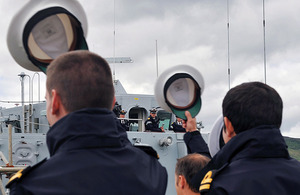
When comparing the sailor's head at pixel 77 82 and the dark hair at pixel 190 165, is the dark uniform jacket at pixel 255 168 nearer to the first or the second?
the dark hair at pixel 190 165

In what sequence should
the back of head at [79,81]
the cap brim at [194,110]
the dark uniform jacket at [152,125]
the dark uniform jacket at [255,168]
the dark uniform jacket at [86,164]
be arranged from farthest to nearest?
the dark uniform jacket at [152,125], the cap brim at [194,110], the dark uniform jacket at [255,168], the back of head at [79,81], the dark uniform jacket at [86,164]

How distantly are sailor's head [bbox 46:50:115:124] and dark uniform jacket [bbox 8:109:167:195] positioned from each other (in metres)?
0.05

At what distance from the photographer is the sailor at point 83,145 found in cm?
131

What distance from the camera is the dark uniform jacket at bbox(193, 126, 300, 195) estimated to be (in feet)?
5.51

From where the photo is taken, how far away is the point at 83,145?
53.9 inches

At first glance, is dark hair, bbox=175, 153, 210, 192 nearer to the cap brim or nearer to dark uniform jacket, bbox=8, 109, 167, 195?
the cap brim

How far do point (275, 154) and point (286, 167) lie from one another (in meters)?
0.07

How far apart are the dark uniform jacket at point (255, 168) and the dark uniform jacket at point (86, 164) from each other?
0.38m

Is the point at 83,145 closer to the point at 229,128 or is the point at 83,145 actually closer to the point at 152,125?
the point at 229,128

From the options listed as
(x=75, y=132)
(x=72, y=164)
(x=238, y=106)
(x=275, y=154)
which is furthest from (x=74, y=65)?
(x=275, y=154)

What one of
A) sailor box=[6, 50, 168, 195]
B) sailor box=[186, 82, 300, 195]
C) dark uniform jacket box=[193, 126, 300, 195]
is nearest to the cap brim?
sailor box=[186, 82, 300, 195]

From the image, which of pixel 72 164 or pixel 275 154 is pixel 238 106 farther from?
pixel 72 164

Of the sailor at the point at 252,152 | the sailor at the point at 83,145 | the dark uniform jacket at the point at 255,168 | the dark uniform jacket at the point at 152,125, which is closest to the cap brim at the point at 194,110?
the sailor at the point at 252,152

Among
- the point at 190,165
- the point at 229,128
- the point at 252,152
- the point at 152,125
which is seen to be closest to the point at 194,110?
the point at 190,165
